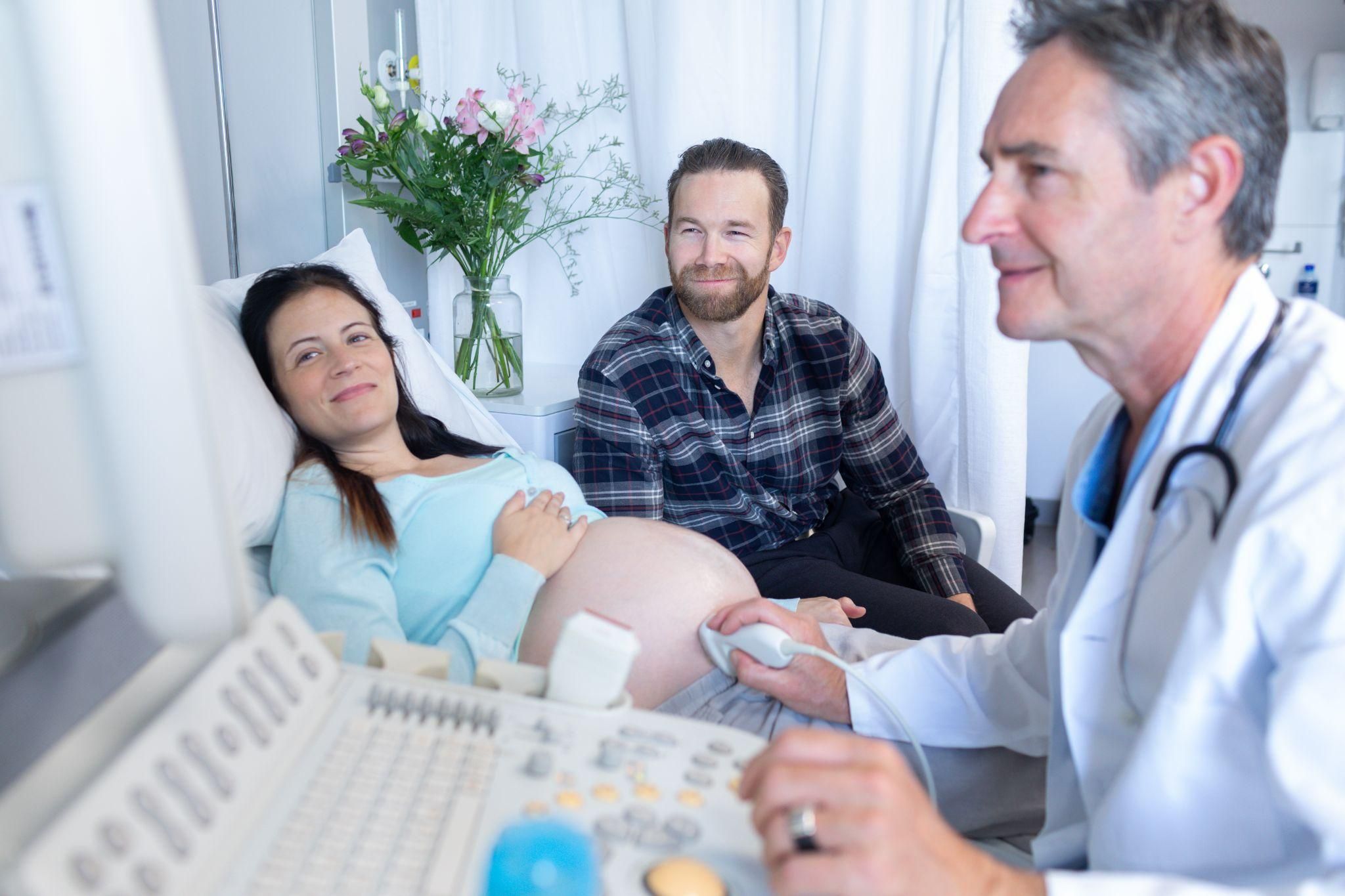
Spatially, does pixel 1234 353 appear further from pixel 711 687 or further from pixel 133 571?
pixel 133 571

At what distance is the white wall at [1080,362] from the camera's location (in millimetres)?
3090

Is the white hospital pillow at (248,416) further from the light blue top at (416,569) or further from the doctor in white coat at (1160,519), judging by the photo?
the doctor in white coat at (1160,519)

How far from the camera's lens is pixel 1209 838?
2.38 feet

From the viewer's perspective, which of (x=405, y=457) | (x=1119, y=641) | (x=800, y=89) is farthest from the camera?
(x=800, y=89)

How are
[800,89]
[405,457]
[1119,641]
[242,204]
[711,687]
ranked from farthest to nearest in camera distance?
1. [800,89]
2. [242,204]
3. [405,457]
4. [711,687]
5. [1119,641]

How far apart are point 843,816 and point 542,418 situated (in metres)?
1.66

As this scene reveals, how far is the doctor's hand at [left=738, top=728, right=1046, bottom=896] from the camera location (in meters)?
0.53

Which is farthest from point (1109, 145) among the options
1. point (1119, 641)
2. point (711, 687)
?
point (711, 687)

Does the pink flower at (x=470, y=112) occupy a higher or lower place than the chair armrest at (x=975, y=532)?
higher

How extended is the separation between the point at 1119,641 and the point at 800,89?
1.76 metres

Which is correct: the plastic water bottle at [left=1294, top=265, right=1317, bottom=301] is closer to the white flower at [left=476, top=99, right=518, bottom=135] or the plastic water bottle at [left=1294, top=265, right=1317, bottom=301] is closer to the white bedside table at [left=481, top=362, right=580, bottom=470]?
the white bedside table at [left=481, top=362, right=580, bottom=470]

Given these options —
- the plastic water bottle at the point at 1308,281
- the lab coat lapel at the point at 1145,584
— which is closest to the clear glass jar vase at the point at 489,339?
the lab coat lapel at the point at 1145,584

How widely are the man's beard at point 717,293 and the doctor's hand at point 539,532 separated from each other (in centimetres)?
70

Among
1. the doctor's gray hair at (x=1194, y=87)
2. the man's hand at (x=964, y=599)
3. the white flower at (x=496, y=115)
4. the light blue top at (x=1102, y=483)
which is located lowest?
the man's hand at (x=964, y=599)
